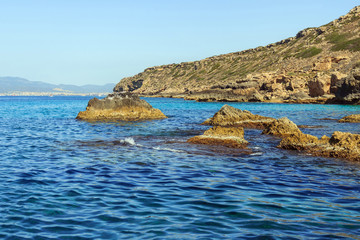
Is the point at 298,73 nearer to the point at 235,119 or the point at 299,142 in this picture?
the point at 235,119

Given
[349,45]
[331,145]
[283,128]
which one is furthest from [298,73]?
[331,145]

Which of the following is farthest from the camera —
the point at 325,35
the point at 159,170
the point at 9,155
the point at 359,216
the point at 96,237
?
the point at 325,35

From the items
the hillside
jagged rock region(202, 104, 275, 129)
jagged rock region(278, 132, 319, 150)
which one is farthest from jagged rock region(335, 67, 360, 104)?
jagged rock region(278, 132, 319, 150)

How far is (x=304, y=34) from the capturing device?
18612 cm

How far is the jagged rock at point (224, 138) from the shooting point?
18422mm

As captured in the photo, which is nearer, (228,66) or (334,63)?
(334,63)

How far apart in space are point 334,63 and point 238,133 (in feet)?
→ 349

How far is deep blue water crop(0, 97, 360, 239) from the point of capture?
6.99 m

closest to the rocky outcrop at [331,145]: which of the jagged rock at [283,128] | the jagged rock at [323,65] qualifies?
the jagged rock at [283,128]

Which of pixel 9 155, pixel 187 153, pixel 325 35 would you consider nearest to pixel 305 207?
pixel 187 153

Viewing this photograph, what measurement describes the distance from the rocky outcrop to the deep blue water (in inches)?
33.0

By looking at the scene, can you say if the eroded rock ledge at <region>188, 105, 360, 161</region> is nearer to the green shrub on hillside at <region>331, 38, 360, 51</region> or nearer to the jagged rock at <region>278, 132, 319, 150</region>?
the jagged rock at <region>278, 132, 319, 150</region>

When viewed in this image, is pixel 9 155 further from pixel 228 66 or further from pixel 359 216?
pixel 228 66

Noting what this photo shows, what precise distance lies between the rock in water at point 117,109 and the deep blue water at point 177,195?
70.2 ft
